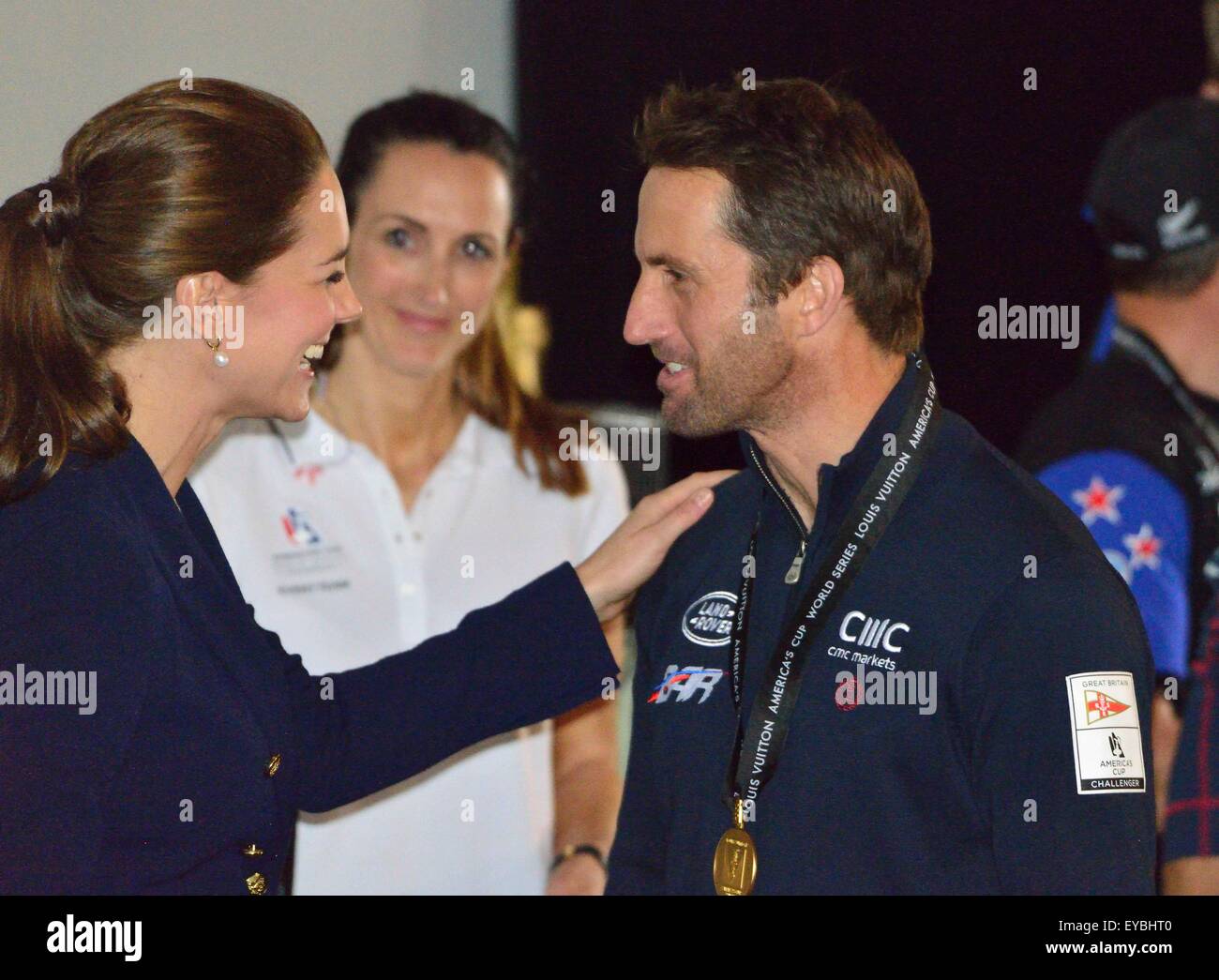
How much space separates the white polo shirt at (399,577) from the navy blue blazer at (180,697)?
1.21 ft

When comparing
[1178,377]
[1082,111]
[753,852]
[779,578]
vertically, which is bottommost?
[753,852]

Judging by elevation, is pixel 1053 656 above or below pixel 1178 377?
below

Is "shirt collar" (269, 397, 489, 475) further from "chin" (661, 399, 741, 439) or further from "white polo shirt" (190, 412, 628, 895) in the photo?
"chin" (661, 399, 741, 439)

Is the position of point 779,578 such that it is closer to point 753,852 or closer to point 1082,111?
point 753,852

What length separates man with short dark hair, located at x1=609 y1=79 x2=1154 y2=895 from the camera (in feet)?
5.02

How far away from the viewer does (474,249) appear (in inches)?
99.9

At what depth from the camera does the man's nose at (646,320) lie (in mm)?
1870

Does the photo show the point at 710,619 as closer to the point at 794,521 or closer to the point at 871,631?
the point at 794,521

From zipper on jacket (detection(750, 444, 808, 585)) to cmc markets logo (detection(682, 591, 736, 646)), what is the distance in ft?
0.33
